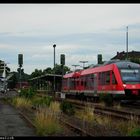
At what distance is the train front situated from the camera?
31172 millimetres

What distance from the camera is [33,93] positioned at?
41375mm

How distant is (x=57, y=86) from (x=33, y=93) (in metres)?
31.8

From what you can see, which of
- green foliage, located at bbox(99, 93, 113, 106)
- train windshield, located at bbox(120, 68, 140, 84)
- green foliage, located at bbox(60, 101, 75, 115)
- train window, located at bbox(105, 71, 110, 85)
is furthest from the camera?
train window, located at bbox(105, 71, 110, 85)

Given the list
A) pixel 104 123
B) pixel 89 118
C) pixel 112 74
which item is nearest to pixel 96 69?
pixel 112 74

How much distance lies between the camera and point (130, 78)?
105 ft

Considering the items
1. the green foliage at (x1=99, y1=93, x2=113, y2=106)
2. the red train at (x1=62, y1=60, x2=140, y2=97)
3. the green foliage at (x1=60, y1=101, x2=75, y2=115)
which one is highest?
the red train at (x1=62, y1=60, x2=140, y2=97)

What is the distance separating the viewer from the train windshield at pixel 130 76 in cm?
3150

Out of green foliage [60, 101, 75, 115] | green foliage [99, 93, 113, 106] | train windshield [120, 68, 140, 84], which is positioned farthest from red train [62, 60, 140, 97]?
green foliage [60, 101, 75, 115]

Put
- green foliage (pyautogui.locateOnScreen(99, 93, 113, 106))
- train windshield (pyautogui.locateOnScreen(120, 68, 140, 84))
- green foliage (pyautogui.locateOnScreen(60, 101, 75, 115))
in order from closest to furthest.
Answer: green foliage (pyautogui.locateOnScreen(60, 101, 75, 115)) < train windshield (pyautogui.locateOnScreen(120, 68, 140, 84)) < green foliage (pyautogui.locateOnScreen(99, 93, 113, 106))

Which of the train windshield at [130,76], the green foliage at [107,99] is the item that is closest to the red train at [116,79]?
the train windshield at [130,76]

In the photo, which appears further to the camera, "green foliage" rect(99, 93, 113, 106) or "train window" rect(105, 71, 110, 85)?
"train window" rect(105, 71, 110, 85)

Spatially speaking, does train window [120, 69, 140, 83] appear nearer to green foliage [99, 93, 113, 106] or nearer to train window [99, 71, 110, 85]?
train window [99, 71, 110, 85]

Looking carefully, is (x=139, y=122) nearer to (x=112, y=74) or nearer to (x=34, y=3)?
(x=34, y=3)

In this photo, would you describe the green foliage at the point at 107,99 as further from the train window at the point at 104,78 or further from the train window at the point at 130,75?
the train window at the point at 130,75
